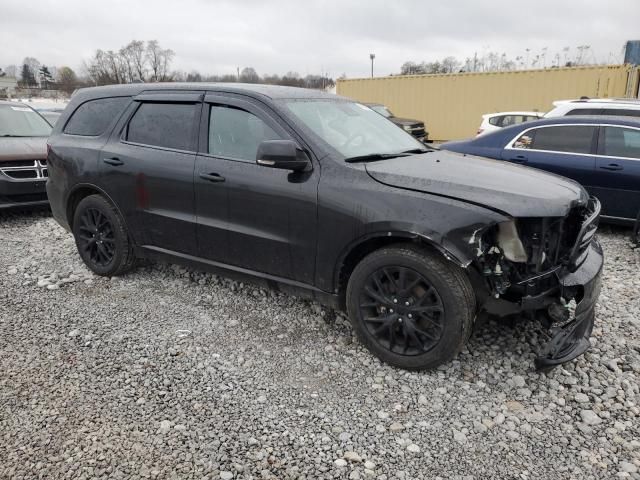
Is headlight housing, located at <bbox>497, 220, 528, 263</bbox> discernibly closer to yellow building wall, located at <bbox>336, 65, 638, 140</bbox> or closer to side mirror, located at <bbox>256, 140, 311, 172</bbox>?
side mirror, located at <bbox>256, 140, 311, 172</bbox>

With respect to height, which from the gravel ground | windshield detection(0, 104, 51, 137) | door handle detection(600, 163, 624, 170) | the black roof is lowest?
the gravel ground

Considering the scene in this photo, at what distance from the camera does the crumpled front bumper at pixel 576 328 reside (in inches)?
113

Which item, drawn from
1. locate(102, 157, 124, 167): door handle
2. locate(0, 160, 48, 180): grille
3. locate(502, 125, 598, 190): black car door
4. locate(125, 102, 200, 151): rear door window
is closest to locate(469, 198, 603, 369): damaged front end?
locate(125, 102, 200, 151): rear door window

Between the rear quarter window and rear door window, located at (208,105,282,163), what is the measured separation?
3.78ft

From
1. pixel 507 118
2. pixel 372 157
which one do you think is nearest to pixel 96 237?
pixel 372 157

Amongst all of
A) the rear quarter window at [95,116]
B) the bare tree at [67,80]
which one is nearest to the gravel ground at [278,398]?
the rear quarter window at [95,116]

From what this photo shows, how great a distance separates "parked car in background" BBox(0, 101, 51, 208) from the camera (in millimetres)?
6684

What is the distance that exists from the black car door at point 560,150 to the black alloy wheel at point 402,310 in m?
4.27

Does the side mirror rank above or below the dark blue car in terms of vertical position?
above

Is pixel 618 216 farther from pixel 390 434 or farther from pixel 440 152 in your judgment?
pixel 390 434

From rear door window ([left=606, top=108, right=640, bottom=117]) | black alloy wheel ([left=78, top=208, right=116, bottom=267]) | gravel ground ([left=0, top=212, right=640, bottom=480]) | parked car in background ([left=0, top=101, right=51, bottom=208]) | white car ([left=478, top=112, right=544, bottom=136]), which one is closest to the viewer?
gravel ground ([left=0, top=212, right=640, bottom=480])

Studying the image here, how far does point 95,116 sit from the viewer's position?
4.62 m

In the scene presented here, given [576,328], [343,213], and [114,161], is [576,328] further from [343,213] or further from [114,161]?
[114,161]

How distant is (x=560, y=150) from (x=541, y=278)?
14.2 ft
